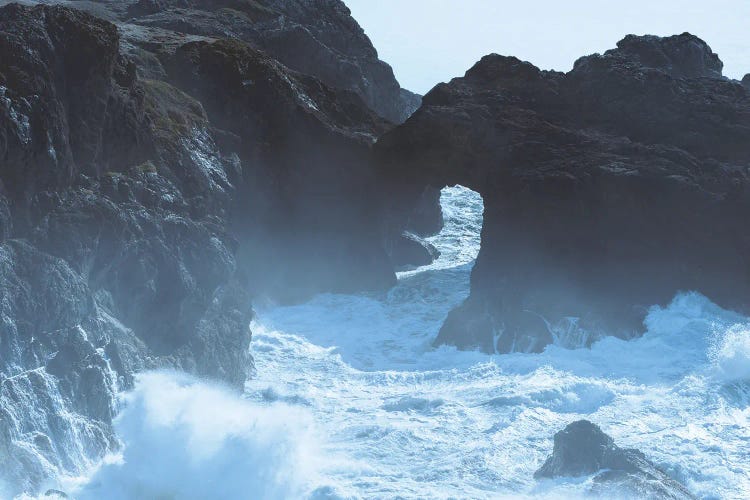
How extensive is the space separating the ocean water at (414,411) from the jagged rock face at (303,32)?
17597mm

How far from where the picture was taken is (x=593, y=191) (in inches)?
1934

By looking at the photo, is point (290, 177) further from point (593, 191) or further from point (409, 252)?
point (593, 191)

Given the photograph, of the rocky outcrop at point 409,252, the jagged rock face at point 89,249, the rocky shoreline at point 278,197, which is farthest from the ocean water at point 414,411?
the rocky outcrop at point 409,252

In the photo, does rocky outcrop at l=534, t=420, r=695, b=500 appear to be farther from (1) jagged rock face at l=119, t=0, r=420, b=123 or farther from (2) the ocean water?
(1) jagged rock face at l=119, t=0, r=420, b=123

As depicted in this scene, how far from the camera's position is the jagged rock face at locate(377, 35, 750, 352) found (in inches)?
1892

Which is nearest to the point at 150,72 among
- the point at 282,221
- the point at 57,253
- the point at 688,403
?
the point at 282,221

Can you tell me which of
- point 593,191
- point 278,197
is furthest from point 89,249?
point 593,191

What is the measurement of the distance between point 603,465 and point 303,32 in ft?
121

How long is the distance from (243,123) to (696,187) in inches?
721

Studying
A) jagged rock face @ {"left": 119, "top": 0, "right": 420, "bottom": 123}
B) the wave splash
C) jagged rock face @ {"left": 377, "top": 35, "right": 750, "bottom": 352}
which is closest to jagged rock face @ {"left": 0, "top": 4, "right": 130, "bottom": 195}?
the wave splash

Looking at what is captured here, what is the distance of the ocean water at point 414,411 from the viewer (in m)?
33.9

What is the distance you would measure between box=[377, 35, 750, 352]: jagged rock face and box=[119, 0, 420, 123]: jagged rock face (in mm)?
13245

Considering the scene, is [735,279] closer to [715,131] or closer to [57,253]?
[715,131]

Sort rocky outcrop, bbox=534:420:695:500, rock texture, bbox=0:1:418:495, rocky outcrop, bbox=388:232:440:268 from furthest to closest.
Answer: rocky outcrop, bbox=388:232:440:268 → rock texture, bbox=0:1:418:495 → rocky outcrop, bbox=534:420:695:500
